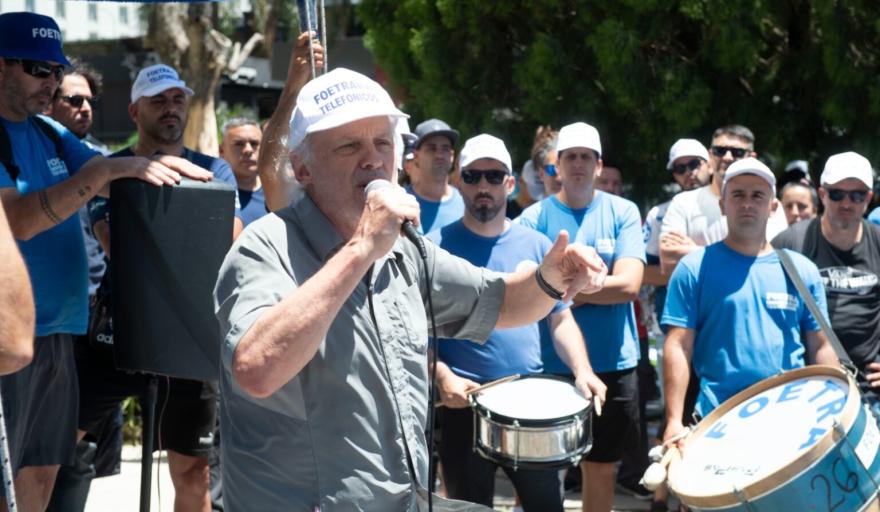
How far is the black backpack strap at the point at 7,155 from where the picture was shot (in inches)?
165

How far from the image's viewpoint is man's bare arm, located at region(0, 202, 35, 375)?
6.59 feet

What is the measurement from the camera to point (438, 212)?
6840 millimetres

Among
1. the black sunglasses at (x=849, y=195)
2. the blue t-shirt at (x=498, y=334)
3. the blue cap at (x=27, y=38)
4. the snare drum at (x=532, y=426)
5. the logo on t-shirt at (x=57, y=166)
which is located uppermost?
the blue cap at (x=27, y=38)

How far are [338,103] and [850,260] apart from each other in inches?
158

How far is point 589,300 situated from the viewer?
19.3 ft

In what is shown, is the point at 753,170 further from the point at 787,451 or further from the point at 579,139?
the point at 787,451

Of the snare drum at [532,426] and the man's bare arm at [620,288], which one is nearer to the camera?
the snare drum at [532,426]

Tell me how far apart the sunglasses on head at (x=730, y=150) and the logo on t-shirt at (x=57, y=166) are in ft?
12.8

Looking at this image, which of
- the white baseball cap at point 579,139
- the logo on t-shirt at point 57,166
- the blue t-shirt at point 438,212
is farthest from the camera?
the blue t-shirt at point 438,212

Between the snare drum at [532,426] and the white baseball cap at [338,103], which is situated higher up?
the white baseball cap at [338,103]

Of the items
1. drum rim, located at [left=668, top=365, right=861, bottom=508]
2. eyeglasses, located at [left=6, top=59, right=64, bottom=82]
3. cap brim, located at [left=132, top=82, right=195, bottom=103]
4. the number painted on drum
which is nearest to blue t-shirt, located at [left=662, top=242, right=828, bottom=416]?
drum rim, located at [left=668, top=365, right=861, bottom=508]

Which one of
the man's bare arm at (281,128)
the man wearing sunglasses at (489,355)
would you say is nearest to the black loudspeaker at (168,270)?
the man's bare arm at (281,128)

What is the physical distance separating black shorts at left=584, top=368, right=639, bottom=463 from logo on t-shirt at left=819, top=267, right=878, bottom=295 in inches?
43.1

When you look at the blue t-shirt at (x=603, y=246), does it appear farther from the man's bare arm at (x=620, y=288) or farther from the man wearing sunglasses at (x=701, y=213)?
the man wearing sunglasses at (x=701, y=213)
